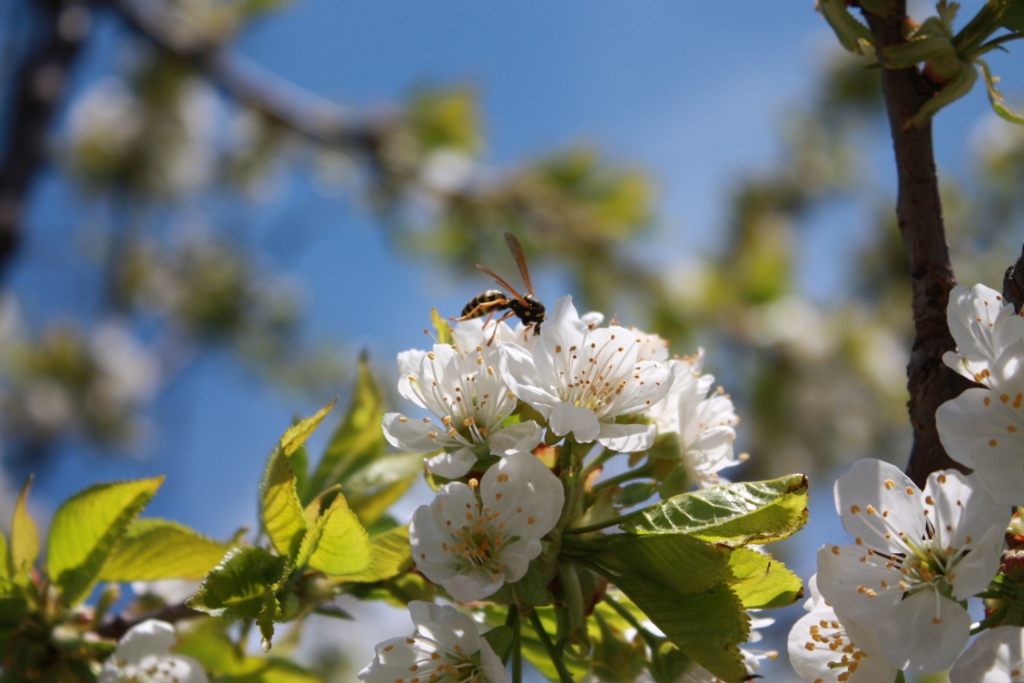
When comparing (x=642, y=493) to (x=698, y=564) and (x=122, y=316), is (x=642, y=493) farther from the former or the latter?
(x=122, y=316)

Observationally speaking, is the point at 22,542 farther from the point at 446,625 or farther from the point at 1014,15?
the point at 1014,15

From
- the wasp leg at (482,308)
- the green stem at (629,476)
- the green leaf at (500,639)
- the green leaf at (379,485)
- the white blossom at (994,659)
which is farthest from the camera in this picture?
the wasp leg at (482,308)

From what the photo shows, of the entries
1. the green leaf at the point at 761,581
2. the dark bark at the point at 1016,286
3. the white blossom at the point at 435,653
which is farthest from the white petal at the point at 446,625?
the dark bark at the point at 1016,286

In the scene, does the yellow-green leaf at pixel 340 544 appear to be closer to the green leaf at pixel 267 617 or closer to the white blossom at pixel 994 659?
the green leaf at pixel 267 617

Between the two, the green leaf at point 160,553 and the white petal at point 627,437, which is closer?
the white petal at point 627,437

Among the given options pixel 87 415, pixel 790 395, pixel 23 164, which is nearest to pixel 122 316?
pixel 87 415

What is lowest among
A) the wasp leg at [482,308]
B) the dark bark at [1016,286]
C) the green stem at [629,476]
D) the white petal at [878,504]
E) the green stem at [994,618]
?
the green stem at [994,618]

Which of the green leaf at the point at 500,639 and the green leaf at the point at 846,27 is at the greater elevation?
the green leaf at the point at 846,27

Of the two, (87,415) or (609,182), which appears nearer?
(609,182)
